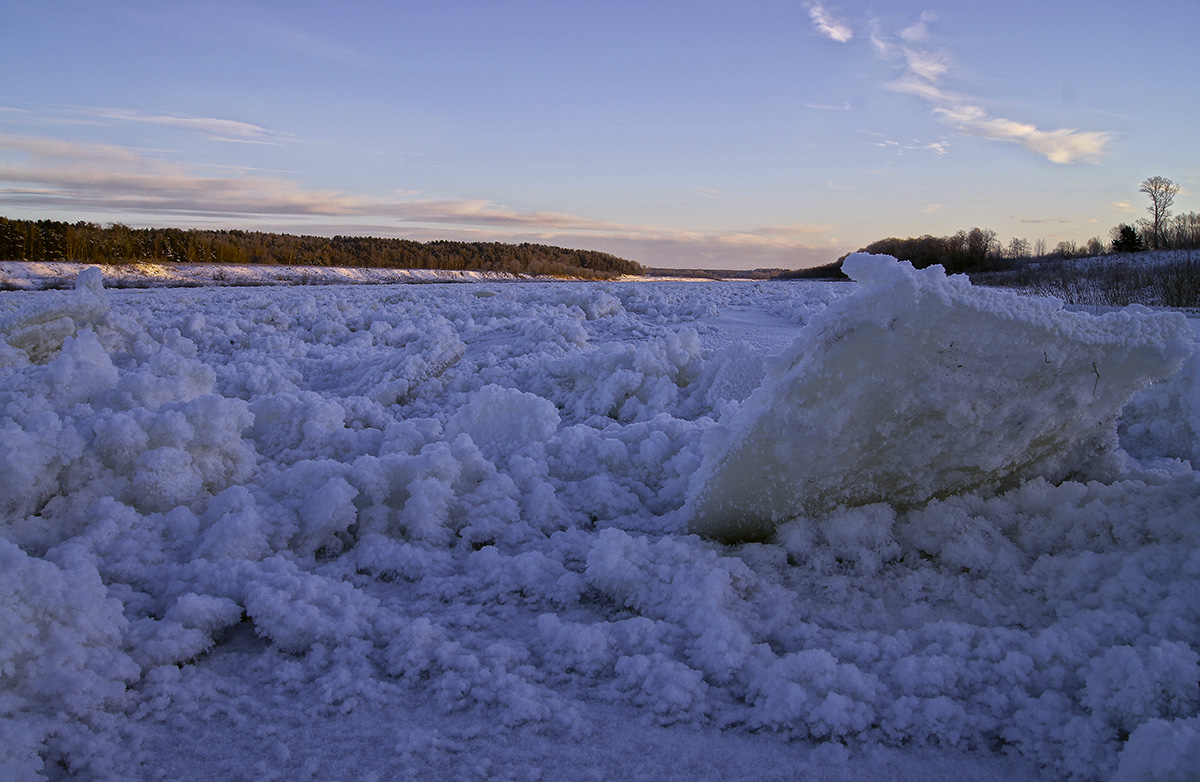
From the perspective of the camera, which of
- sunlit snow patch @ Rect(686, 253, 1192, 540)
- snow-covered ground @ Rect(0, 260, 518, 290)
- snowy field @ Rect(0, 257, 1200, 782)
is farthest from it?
snow-covered ground @ Rect(0, 260, 518, 290)

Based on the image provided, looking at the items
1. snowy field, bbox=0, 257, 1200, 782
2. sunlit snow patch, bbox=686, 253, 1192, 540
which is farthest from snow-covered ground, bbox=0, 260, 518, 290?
sunlit snow patch, bbox=686, 253, 1192, 540

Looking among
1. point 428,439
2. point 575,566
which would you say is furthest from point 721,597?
point 428,439

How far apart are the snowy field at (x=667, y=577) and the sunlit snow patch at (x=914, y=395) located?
0.01 metres

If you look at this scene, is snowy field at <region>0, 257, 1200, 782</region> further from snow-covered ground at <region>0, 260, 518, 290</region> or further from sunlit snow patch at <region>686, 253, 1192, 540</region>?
snow-covered ground at <region>0, 260, 518, 290</region>

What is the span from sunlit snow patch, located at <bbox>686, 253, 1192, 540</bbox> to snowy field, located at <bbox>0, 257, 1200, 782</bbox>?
0.4 inches

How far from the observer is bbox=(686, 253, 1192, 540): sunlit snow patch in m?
1.73

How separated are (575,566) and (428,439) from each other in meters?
1.22

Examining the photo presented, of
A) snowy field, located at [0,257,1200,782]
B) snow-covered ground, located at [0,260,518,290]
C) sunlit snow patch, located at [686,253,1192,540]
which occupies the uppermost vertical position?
snow-covered ground, located at [0,260,518,290]

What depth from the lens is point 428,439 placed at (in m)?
3.01

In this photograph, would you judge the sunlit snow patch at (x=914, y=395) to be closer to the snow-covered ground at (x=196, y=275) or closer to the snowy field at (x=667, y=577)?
the snowy field at (x=667, y=577)

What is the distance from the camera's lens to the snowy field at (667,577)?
4.38 ft

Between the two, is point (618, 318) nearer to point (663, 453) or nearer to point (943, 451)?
point (663, 453)

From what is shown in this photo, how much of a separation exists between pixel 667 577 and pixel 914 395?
2.82 ft

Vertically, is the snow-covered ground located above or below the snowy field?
above
